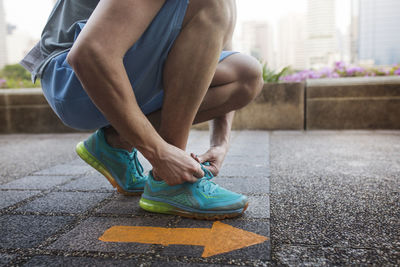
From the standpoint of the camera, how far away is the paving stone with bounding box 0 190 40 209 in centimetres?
136

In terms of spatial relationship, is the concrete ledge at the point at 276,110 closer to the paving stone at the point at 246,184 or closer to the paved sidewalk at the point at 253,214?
the paved sidewalk at the point at 253,214

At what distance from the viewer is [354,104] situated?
11.0ft

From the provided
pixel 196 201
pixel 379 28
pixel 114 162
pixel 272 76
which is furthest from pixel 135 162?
pixel 379 28

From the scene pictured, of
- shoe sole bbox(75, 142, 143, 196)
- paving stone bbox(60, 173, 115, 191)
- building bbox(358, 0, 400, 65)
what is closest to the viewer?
shoe sole bbox(75, 142, 143, 196)

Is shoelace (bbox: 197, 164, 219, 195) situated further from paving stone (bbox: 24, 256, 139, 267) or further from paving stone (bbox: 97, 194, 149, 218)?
paving stone (bbox: 24, 256, 139, 267)

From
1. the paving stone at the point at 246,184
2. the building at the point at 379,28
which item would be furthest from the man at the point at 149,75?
the building at the point at 379,28

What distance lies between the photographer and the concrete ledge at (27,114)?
3.72 meters

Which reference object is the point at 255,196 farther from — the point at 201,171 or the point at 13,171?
the point at 13,171

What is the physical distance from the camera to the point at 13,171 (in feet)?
6.61

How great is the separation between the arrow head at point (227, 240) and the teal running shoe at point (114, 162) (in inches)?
19.3

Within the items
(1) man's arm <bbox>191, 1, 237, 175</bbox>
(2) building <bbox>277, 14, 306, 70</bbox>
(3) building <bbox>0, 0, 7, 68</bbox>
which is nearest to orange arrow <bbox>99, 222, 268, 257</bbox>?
(1) man's arm <bbox>191, 1, 237, 175</bbox>

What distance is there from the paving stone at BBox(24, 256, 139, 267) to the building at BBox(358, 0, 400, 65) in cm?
7778

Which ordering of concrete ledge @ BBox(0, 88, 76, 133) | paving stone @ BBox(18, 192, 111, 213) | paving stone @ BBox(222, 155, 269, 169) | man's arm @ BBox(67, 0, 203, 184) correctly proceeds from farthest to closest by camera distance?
concrete ledge @ BBox(0, 88, 76, 133) → paving stone @ BBox(222, 155, 269, 169) → paving stone @ BBox(18, 192, 111, 213) → man's arm @ BBox(67, 0, 203, 184)

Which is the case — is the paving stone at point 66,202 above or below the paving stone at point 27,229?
below
